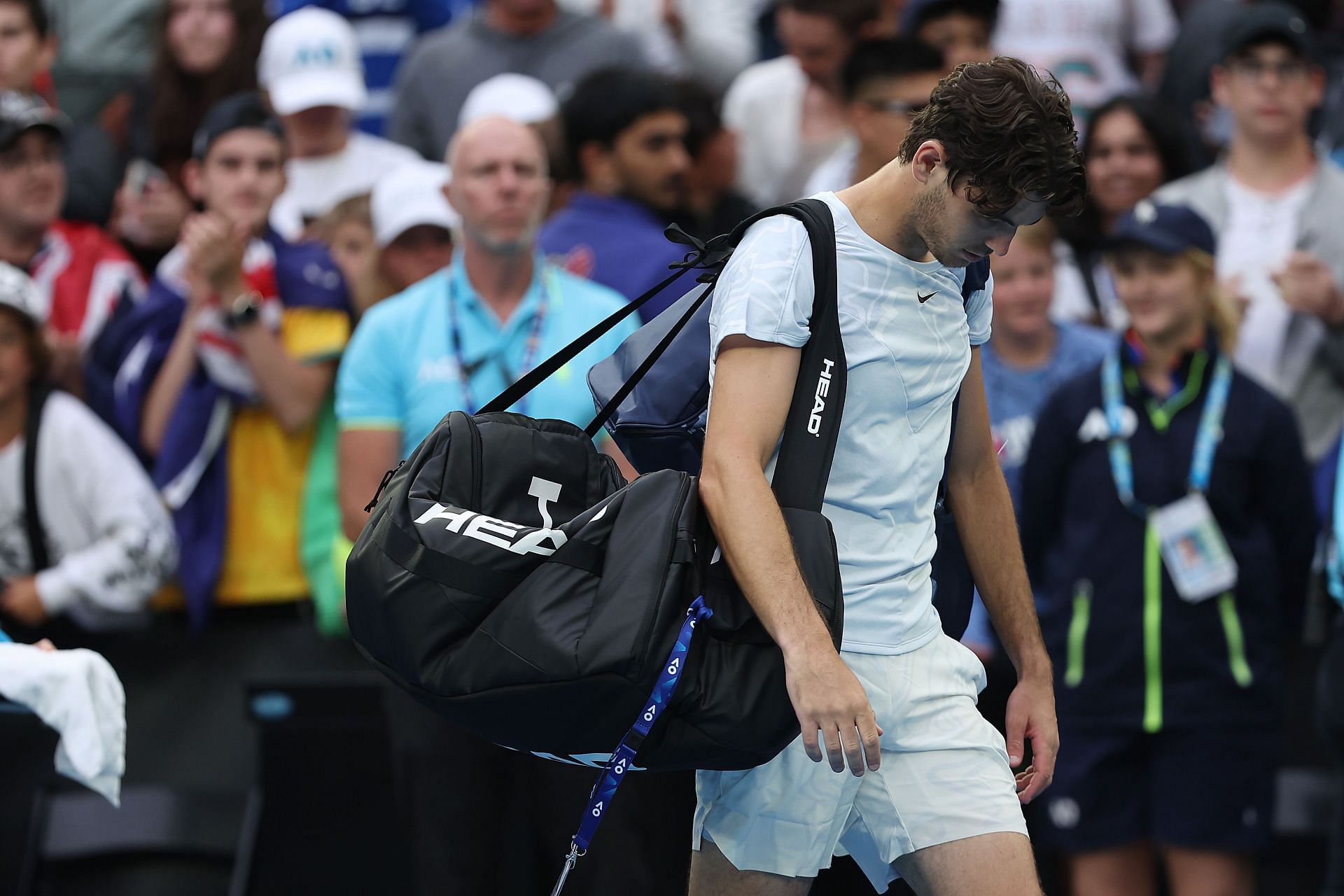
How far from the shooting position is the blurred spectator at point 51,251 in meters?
6.88

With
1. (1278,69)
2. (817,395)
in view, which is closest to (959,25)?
(1278,69)

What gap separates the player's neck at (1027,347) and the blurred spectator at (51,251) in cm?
309

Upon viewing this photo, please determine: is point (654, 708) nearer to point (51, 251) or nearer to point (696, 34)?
point (51, 251)

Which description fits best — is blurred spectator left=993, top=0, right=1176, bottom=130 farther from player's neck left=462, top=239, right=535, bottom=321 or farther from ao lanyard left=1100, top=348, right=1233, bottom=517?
player's neck left=462, top=239, right=535, bottom=321

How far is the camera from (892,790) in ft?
11.4

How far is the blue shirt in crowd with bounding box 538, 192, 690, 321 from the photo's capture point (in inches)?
237

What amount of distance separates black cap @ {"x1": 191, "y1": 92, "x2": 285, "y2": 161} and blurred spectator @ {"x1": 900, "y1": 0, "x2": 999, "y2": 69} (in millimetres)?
2536

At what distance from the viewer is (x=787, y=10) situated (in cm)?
805

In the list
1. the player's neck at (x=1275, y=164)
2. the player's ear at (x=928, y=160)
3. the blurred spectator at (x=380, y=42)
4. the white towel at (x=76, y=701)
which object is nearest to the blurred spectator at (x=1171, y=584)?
the player's neck at (x=1275, y=164)

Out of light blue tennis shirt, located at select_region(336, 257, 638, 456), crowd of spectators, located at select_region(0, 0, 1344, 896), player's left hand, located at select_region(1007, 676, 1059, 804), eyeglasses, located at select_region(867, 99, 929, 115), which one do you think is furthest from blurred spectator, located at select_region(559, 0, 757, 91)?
player's left hand, located at select_region(1007, 676, 1059, 804)

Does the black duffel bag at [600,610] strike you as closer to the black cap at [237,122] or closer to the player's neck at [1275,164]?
the black cap at [237,122]

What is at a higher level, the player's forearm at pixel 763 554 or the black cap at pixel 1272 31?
the black cap at pixel 1272 31

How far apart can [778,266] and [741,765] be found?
2.77 feet

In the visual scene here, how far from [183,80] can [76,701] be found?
4329 mm
